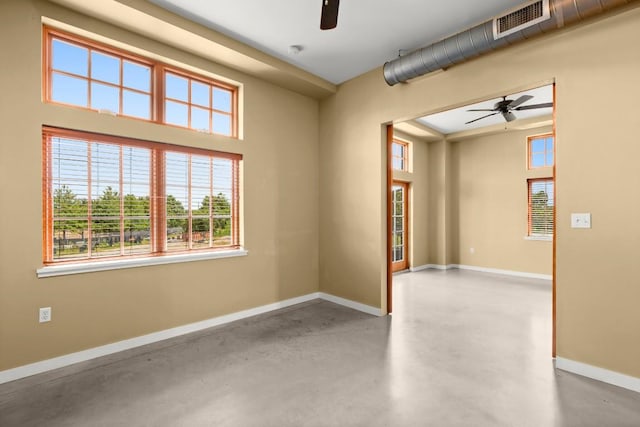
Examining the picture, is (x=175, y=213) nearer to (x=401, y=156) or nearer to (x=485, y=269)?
(x=401, y=156)

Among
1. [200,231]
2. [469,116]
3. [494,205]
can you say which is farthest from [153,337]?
[494,205]

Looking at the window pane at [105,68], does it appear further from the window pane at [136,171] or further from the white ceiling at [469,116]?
the white ceiling at [469,116]

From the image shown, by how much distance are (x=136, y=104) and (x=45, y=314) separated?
2.10 m

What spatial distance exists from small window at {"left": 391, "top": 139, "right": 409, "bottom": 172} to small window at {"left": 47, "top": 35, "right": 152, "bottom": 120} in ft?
16.9

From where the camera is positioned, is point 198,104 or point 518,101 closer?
point 198,104

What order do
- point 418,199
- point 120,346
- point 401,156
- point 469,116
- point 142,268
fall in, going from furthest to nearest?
point 418,199 < point 401,156 < point 469,116 < point 142,268 < point 120,346

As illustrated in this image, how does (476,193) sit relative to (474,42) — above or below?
below

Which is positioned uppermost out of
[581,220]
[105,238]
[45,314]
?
[581,220]

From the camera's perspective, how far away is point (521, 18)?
257cm

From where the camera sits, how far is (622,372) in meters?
2.39

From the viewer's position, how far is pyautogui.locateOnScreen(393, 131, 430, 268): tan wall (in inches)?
285

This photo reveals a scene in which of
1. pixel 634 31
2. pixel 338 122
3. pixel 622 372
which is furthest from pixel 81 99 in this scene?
pixel 622 372

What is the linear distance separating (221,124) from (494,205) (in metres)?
6.07

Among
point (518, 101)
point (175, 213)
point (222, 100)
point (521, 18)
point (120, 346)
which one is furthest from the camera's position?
point (518, 101)
